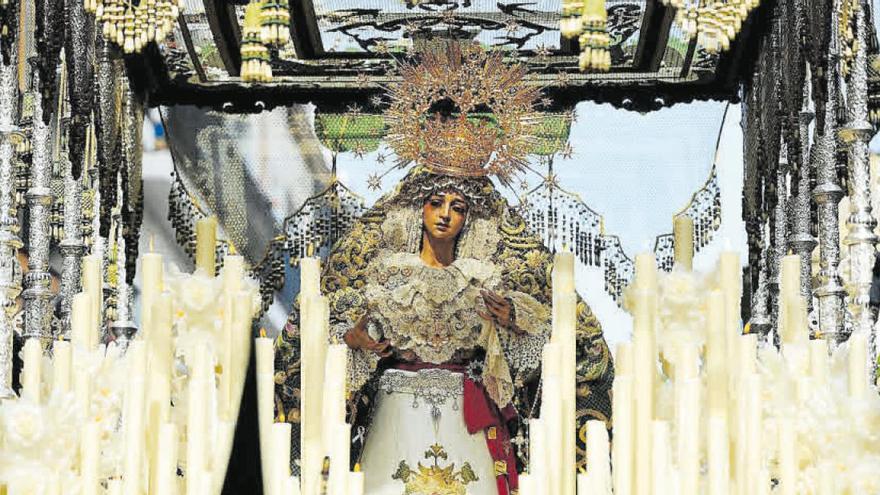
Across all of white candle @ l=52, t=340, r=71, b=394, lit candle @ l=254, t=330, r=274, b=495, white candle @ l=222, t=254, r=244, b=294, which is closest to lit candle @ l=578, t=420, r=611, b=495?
lit candle @ l=254, t=330, r=274, b=495

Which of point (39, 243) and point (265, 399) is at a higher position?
point (39, 243)

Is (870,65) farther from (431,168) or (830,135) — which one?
(431,168)

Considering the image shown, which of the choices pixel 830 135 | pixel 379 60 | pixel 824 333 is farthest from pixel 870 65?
→ pixel 379 60

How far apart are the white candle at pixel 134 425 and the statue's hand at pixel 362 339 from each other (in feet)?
10.8

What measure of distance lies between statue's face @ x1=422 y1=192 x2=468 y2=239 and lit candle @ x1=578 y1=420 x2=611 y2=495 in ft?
12.4

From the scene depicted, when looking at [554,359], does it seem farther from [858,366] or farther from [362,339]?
[362,339]

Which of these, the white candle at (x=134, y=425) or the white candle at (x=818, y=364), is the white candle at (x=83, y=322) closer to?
the white candle at (x=134, y=425)

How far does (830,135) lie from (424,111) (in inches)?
65.8

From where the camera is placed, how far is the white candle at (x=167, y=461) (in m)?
4.21

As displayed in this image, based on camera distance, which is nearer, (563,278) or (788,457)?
(788,457)

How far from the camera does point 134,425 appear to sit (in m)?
4.21

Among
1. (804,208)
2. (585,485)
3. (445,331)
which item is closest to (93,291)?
(585,485)

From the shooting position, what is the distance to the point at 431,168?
25.8 feet

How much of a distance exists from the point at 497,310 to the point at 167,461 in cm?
343
